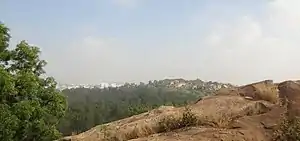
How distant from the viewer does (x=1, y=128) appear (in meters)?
15.2

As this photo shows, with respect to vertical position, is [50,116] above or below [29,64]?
below

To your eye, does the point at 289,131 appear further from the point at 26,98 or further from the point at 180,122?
the point at 26,98

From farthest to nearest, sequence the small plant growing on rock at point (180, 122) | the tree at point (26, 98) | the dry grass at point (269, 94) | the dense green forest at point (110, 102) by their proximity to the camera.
Answer: the dense green forest at point (110, 102), the tree at point (26, 98), the dry grass at point (269, 94), the small plant growing on rock at point (180, 122)

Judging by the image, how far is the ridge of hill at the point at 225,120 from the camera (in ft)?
26.3

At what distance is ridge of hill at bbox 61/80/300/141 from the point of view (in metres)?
8.02

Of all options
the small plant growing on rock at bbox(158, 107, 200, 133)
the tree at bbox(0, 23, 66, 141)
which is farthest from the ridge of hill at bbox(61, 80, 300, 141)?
the tree at bbox(0, 23, 66, 141)

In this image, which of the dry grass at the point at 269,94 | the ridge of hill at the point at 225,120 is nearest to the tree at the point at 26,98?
the ridge of hill at the point at 225,120

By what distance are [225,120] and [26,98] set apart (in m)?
10.2

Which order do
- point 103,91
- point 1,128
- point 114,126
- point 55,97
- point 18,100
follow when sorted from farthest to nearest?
point 103,91, point 55,97, point 18,100, point 1,128, point 114,126

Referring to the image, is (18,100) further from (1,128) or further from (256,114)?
(256,114)

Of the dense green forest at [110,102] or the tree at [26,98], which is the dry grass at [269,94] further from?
the dense green forest at [110,102]

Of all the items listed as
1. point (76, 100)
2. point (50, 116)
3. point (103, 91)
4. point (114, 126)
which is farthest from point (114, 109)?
point (114, 126)

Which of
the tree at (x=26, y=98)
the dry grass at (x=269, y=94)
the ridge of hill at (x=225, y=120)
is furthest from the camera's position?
the tree at (x=26, y=98)

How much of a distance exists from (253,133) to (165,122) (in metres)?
1.69
